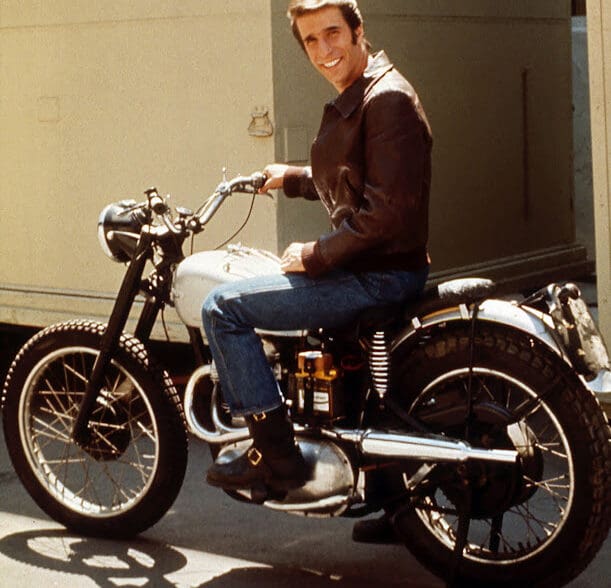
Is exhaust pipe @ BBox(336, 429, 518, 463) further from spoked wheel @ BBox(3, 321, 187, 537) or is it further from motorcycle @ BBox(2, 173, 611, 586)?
spoked wheel @ BBox(3, 321, 187, 537)

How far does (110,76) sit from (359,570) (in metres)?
3.59

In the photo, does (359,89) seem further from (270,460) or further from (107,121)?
(107,121)

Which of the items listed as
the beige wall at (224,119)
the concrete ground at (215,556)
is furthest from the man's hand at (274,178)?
the beige wall at (224,119)

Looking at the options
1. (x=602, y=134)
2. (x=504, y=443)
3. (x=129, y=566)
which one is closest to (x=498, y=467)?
(x=504, y=443)

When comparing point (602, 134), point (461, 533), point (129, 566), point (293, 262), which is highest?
point (602, 134)

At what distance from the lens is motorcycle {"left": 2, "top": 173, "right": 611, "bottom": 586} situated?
4348 millimetres

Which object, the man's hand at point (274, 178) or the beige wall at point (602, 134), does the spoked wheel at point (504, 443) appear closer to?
the man's hand at point (274, 178)

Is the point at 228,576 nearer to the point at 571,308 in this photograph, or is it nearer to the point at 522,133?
the point at 571,308

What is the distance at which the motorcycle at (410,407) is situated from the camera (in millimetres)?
4348

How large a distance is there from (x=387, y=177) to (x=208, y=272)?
2.80 feet

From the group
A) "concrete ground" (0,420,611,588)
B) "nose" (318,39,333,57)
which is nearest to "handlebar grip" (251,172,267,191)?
"nose" (318,39,333,57)

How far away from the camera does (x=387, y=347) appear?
457cm

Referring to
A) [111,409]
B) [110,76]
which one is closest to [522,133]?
[110,76]

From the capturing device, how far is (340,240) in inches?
173
